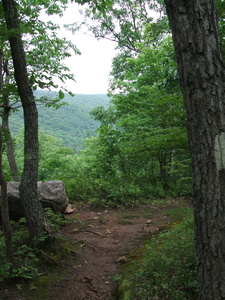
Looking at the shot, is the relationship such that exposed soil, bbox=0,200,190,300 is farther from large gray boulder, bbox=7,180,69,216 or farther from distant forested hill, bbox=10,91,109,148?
distant forested hill, bbox=10,91,109,148

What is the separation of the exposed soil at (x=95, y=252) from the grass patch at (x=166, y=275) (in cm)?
41

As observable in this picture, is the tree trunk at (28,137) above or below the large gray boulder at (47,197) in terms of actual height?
above

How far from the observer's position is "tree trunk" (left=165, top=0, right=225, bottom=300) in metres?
2.15

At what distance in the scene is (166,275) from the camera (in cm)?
316

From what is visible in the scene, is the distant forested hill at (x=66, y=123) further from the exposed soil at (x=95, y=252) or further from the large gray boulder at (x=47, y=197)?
the exposed soil at (x=95, y=252)

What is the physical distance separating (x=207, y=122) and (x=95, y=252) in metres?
3.85

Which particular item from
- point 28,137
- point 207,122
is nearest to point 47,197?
point 28,137

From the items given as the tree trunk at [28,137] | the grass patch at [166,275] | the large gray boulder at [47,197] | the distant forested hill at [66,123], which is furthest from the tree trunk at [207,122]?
the distant forested hill at [66,123]

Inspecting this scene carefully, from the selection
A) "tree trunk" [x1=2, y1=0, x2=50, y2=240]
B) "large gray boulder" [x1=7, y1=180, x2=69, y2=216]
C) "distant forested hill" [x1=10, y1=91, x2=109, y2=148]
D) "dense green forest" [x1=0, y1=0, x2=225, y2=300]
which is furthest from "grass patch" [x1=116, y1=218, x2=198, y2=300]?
"distant forested hill" [x1=10, y1=91, x2=109, y2=148]

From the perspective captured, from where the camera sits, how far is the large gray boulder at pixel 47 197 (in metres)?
6.05

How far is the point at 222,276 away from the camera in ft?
7.13

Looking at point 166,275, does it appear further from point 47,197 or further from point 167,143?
point 47,197

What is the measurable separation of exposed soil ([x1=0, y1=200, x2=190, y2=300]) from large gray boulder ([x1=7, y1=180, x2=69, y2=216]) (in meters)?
0.58

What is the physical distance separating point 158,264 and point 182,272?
41cm
